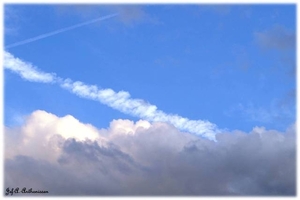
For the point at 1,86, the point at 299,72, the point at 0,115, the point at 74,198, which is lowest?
the point at 74,198

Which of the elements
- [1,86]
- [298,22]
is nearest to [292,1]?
[298,22]

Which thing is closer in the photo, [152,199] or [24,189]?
[152,199]

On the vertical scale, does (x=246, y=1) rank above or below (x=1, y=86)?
above

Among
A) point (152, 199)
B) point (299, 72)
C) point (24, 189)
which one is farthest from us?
point (24, 189)

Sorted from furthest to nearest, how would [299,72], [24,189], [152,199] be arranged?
1. [24,189]
2. [299,72]
3. [152,199]

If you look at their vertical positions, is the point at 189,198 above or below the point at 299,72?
below

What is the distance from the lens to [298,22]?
1970 cm

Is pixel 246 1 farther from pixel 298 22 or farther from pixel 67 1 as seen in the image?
pixel 67 1

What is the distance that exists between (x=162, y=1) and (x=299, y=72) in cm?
708

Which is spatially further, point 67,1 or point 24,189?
point 24,189

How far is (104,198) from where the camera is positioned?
19.0m

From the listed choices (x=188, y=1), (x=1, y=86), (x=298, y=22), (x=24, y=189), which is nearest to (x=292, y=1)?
(x=298, y=22)

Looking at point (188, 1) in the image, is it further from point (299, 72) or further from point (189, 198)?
point (189, 198)

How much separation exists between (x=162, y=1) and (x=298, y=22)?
6.19 metres
